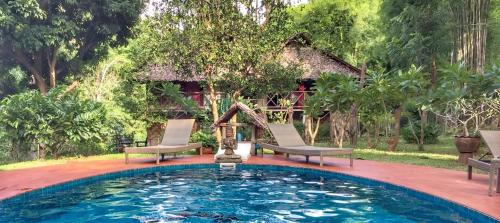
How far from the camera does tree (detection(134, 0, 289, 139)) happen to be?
41.1 feet

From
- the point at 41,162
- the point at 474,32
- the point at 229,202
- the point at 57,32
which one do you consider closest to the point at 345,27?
the point at 474,32

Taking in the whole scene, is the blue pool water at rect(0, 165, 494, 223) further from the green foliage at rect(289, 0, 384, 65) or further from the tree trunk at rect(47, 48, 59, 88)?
the green foliage at rect(289, 0, 384, 65)

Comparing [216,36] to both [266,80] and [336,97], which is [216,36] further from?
[336,97]

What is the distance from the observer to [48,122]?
10.5 m

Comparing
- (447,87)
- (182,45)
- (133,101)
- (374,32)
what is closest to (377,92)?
(447,87)

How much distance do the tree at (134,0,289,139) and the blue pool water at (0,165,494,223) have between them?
517 centimetres

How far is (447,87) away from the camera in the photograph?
452 inches

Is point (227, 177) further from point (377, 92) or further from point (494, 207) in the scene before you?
point (377, 92)

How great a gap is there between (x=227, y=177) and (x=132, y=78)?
9807 mm

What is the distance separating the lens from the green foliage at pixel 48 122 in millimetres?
10461

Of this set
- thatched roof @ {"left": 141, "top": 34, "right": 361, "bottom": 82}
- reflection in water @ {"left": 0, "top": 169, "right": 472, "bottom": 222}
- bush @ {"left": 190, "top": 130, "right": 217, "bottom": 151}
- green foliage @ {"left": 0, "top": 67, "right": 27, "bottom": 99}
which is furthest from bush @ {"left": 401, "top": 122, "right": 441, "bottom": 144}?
green foliage @ {"left": 0, "top": 67, "right": 27, "bottom": 99}

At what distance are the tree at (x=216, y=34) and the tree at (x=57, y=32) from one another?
7.28 m

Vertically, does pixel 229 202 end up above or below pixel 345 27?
below

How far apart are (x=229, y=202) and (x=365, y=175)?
122 inches
